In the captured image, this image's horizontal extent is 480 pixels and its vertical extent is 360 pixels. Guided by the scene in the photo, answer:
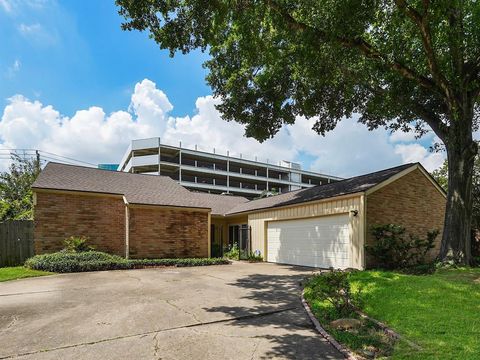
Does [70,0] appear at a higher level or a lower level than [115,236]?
higher

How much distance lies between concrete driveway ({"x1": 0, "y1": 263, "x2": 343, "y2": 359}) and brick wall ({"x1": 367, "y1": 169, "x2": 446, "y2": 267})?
5240mm

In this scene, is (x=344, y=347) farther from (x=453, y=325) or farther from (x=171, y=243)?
(x=171, y=243)

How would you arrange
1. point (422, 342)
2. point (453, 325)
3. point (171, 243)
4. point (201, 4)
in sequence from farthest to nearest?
point (171, 243) < point (201, 4) < point (453, 325) < point (422, 342)

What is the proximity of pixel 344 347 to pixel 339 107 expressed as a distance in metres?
14.0

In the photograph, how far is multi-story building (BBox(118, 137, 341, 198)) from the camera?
167 ft

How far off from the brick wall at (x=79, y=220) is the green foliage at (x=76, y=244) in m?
0.31

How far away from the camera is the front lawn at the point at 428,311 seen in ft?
14.1

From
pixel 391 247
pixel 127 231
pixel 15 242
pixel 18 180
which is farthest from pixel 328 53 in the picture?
pixel 18 180

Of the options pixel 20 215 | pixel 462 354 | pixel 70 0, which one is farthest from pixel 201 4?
pixel 20 215

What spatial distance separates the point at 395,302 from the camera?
6.41 m

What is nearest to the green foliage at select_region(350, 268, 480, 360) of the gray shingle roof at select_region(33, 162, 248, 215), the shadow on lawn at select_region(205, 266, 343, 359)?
the shadow on lawn at select_region(205, 266, 343, 359)

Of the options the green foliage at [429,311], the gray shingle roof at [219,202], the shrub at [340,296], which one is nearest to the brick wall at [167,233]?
the gray shingle roof at [219,202]

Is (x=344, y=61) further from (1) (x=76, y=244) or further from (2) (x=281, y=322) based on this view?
(1) (x=76, y=244)

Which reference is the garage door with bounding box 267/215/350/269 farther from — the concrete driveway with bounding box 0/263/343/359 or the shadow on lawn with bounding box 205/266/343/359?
the shadow on lawn with bounding box 205/266/343/359
